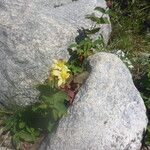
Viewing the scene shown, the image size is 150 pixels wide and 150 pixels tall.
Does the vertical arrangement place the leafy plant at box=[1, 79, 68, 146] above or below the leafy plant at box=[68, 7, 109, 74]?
below

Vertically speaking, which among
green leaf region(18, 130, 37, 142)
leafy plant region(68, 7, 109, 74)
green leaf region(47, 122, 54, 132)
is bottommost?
green leaf region(18, 130, 37, 142)

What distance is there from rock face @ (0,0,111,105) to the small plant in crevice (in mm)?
119

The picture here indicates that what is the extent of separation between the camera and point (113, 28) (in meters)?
6.24

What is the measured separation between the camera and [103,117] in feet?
15.0

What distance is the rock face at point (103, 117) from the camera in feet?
14.8

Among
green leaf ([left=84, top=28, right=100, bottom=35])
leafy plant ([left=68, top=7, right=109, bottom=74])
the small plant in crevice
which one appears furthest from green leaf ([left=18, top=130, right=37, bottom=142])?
green leaf ([left=84, top=28, right=100, bottom=35])

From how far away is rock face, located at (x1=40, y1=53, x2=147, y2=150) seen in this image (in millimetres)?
4516

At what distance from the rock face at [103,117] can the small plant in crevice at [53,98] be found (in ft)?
0.50

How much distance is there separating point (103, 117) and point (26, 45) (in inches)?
44.3

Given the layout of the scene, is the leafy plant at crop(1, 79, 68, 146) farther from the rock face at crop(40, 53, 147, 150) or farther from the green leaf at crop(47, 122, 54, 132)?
the rock face at crop(40, 53, 147, 150)

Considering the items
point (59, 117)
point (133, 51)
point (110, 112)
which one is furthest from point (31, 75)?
point (133, 51)

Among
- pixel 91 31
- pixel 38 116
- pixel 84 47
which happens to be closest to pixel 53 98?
pixel 38 116

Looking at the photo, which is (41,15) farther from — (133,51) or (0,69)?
(133,51)

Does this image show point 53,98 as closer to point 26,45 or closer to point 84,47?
point 26,45
